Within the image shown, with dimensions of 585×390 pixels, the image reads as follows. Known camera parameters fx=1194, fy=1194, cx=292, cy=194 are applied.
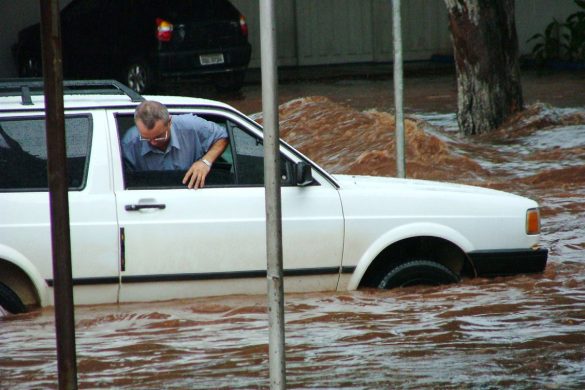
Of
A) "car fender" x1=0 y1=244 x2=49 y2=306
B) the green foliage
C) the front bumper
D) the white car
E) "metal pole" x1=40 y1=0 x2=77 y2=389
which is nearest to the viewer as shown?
"metal pole" x1=40 y1=0 x2=77 y2=389

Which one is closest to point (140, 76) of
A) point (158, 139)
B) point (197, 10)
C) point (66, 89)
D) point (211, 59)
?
point (211, 59)

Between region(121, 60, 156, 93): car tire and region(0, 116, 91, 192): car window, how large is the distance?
12557mm

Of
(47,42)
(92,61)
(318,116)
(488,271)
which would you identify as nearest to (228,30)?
(92,61)

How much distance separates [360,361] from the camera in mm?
6312

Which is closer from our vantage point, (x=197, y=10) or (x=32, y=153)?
(x=32, y=153)

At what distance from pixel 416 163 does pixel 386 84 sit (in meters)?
9.17

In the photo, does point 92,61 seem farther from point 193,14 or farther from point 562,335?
point 562,335

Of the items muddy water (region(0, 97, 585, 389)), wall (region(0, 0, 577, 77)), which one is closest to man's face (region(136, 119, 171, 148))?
muddy water (region(0, 97, 585, 389))

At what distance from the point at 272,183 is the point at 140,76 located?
606 inches

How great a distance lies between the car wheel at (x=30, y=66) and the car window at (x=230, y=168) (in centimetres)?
1407

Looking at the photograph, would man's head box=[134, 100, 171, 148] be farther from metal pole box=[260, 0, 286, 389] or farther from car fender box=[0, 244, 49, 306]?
metal pole box=[260, 0, 286, 389]

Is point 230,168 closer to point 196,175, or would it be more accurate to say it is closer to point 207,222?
point 196,175

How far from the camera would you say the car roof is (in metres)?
6.95

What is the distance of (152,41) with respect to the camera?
1936 centimetres
